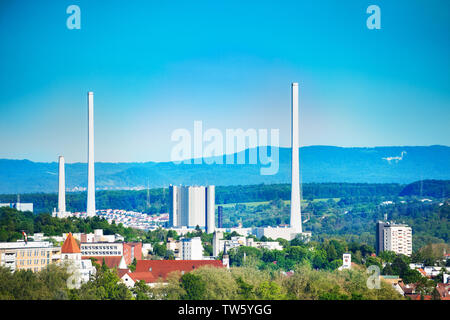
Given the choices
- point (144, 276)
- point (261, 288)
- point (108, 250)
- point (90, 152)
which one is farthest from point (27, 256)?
point (90, 152)

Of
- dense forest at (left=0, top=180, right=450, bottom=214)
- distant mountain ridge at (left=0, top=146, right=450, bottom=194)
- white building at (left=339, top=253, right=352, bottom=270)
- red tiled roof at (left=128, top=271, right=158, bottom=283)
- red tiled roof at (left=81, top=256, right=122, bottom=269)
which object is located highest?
distant mountain ridge at (left=0, top=146, right=450, bottom=194)

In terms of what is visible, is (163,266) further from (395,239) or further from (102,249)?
(395,239)

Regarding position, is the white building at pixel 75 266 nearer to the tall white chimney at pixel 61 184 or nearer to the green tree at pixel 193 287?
the green tree at pixel 193 287

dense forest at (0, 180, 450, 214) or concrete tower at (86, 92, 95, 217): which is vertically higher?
concrete tower at (86, 92, 95, 217)

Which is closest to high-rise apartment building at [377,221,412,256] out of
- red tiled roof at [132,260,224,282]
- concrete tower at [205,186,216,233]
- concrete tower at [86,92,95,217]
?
concrete tower at [86,92,95,217]

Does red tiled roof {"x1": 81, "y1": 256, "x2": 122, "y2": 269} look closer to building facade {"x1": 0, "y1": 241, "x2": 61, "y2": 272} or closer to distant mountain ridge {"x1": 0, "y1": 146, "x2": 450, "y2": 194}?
Answer: building facade {"x1": 0, "y1": 241, "x2": 61, "y2": 272}

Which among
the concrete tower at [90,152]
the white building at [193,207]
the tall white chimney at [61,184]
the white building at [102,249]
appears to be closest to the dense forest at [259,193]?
the white building at [193,207]
